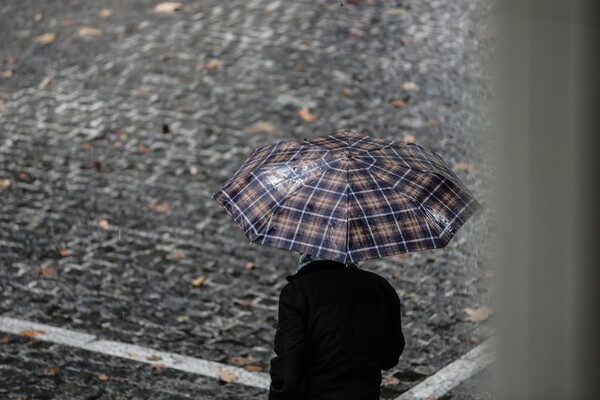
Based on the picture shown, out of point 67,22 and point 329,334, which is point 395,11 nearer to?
point 67,22

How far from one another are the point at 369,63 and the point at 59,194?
131 inches

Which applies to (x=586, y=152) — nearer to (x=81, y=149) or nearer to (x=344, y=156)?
(x=344, y=156)

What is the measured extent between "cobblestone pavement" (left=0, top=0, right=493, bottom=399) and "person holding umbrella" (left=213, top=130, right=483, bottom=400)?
2.06m

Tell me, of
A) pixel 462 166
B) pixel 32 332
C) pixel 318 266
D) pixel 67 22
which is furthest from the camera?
pixel 67 22

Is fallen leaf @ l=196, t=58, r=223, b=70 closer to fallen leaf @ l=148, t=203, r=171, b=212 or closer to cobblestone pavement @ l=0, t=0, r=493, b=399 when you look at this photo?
cobblestone pavement @ l=0, t=0, r=493, b=399

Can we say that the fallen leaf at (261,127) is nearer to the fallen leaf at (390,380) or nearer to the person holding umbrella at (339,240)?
the fallen leaf at (390,380)

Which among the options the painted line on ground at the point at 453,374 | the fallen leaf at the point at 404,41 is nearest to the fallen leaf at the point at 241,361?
the painted line on ground at the point at 453,374

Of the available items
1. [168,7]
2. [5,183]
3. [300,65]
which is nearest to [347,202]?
[5,183]

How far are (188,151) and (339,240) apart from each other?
5059 millimetres

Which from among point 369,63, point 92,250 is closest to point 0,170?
point 92,250

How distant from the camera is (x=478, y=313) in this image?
6.82 meters

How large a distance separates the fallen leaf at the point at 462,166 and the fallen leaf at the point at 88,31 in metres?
4.21

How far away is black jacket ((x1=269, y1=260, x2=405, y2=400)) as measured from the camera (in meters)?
3.89

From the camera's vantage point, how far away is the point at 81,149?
8859 millimetres
